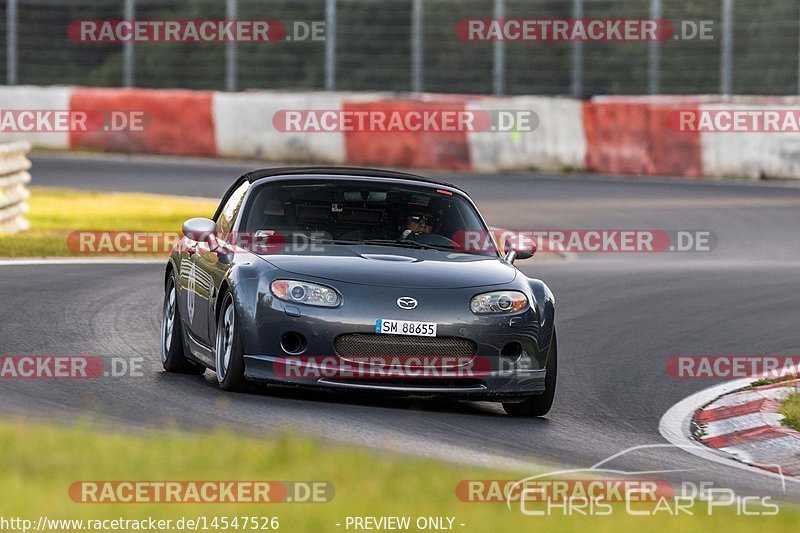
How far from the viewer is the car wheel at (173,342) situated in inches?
418

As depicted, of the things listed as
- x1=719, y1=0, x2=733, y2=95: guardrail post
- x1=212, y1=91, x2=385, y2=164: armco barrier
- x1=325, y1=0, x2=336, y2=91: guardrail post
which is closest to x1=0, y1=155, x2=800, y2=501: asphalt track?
x1=212, y1=91, x2=385, y2=164: armco barrier

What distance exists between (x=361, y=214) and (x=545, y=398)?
160 cm

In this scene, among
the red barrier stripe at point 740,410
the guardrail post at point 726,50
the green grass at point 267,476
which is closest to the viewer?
the green grass at point 267,476

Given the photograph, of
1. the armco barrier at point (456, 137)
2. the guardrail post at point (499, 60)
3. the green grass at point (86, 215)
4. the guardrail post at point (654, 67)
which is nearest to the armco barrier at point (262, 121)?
the armco barrier at point (456, 137)

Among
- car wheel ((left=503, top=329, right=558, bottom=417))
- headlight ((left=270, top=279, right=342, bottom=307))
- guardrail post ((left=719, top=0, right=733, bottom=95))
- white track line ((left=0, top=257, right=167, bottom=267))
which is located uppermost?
guardrail post ((left=719, top=0, right=733, bottom=95))

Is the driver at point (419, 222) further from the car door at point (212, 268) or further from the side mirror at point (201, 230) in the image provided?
the side mirror at point (201, 230)

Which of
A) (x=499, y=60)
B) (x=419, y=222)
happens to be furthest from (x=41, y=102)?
(x=419, y=222)

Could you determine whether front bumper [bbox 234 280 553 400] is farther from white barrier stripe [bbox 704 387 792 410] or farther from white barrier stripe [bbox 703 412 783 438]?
white barrier stripe [bbox 704 387 792 410]

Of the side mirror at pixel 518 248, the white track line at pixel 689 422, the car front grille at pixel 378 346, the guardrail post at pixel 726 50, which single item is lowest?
the white track line at pixel 689 422

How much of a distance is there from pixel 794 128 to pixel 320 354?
19.1 m

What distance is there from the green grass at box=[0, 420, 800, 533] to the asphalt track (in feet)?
2.70

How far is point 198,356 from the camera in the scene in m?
10.2

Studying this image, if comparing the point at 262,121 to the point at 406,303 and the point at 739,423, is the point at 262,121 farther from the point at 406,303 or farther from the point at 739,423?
the point at 406,303

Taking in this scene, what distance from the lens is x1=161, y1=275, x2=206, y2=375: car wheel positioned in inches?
418
